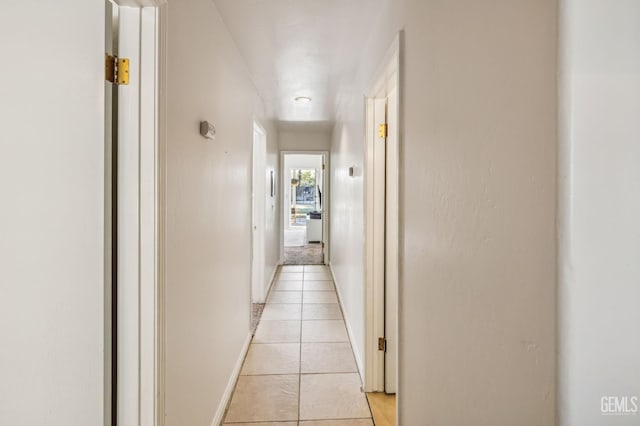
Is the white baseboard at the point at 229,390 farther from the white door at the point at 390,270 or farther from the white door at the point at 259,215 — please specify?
the white door at the point at 259,215

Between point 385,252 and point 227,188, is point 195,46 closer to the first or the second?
point 227,188

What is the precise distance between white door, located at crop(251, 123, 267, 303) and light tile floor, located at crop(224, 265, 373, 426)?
30cm

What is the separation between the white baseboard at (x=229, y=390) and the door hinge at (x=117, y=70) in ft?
5.75

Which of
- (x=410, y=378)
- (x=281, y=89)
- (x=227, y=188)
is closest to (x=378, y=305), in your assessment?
(x=410, y=378)

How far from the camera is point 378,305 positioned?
2.35 meters

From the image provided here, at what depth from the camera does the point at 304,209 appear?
1388 cm

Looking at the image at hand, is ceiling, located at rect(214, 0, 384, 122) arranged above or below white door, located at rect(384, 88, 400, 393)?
above

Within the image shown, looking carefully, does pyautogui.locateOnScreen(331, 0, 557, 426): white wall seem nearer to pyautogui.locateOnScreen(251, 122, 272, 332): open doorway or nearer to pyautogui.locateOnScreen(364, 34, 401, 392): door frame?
pyautogui.locateOnScreen(364, 34, 401, 392): door frame

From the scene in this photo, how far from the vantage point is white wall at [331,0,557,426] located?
58 centimetres

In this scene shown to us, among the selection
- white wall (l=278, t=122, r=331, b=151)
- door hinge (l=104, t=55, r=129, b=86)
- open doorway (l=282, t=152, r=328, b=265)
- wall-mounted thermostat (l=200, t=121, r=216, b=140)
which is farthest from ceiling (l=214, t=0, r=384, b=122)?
open doorway (l=282, t=152, r=328, b=265)

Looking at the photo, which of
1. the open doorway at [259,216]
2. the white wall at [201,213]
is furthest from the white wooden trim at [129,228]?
the open doorway at [259,216]

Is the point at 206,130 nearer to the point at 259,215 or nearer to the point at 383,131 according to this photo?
the point at 383,131

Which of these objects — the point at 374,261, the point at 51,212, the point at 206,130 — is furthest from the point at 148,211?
the point at 374,261

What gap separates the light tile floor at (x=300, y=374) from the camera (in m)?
2.09
